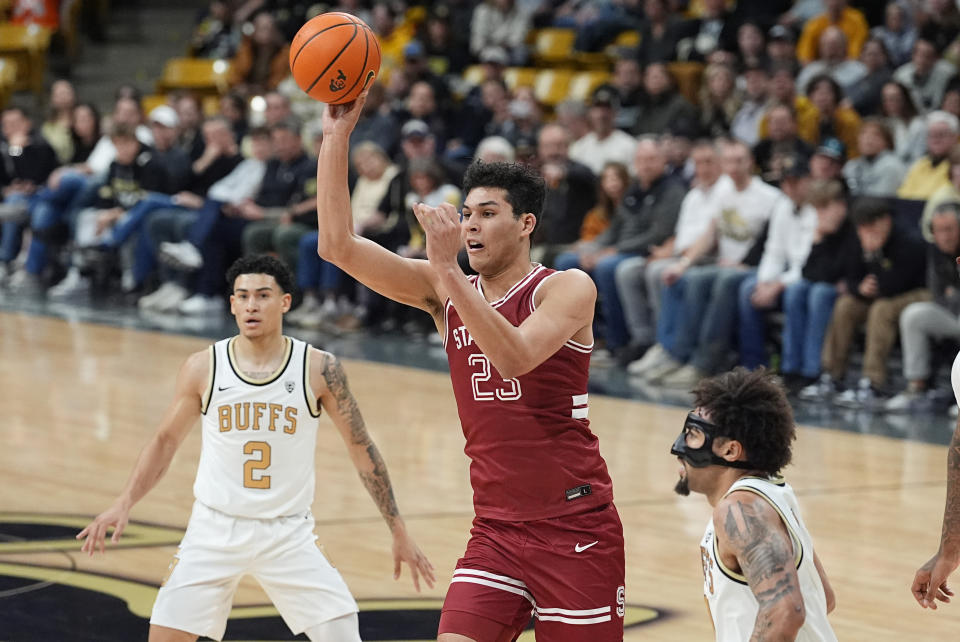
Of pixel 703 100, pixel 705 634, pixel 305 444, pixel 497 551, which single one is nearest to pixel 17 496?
pixel 305 444

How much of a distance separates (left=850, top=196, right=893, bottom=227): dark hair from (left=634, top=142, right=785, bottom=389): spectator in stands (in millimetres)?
994

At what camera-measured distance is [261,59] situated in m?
19.2

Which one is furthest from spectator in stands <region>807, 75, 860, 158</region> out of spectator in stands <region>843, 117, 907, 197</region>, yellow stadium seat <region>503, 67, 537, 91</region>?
yellow stadium seat <region>503, 67, 537, 91</region>

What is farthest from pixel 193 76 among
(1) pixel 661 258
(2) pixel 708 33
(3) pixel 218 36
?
(1) pixel 661 258

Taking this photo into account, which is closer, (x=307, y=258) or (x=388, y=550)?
(x=388, y=550)

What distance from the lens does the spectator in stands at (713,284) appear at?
11773 mm

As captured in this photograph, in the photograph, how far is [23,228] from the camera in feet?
61.3

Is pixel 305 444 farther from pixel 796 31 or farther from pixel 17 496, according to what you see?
pixel 796 31

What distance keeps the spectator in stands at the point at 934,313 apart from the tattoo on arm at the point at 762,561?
760cm

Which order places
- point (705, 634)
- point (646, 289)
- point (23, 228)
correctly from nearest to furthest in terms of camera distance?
point (705, 634), point (646, 289), point (23, 228)

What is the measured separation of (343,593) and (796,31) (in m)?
11.7

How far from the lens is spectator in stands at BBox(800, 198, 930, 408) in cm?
1087

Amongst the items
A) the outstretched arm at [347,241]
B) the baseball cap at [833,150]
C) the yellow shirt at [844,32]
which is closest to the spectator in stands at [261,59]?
the yellow shirt at [844,32]

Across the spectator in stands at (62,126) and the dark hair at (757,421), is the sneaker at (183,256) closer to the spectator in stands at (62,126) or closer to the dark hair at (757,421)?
the spectator in stands at (62,126)
